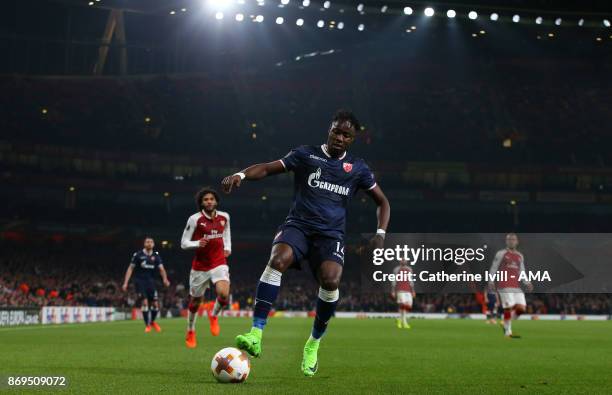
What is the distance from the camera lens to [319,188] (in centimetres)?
893

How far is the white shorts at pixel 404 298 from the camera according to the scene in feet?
96.4

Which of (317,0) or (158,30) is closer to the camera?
(317,0)

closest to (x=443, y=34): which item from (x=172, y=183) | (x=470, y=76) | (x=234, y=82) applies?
(x=470, y=76)

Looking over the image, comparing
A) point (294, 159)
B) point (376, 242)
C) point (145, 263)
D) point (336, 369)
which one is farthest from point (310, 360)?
point (145, 263)

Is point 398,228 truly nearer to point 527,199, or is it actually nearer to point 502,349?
point 527,199

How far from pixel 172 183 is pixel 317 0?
23430 millimetres

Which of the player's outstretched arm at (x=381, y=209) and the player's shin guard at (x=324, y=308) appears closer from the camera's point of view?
the player's shin guard at (x=324, y=308)

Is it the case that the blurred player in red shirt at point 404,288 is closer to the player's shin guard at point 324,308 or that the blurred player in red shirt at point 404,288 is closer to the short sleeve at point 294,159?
the player's shin guard at point 324,308

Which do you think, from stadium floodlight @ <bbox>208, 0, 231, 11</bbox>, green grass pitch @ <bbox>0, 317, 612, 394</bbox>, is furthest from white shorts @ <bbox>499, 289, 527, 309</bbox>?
stadium floodlight @ <bbox>208, 0, 231, 11</bbox>

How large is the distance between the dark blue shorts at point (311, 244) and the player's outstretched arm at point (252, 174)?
0.64 metres

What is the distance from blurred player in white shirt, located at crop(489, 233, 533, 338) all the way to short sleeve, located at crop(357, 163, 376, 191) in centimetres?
1193

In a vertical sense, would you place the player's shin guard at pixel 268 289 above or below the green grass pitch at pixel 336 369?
above

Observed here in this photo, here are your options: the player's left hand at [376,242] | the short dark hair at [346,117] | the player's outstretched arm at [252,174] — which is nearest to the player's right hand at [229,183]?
the player's outstretched arm at [252,174]

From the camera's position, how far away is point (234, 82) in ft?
200
